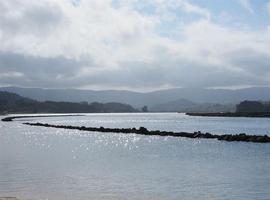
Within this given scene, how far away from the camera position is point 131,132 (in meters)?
89.1

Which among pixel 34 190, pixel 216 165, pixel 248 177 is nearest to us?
pixel 34 190

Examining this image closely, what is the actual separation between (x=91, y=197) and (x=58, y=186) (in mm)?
4027

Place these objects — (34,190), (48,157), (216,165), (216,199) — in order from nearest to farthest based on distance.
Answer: (216,199) < (34,190) < (216,165) < (48,157)

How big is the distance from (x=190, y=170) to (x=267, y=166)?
6009mm

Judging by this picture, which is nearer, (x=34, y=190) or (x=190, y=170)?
(x=34, y=190)

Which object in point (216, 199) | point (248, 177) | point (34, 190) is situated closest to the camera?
point (216, 199)

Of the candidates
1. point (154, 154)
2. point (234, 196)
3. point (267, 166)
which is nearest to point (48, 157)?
point (154, 154)

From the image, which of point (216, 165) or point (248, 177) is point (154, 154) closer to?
point (216, 165)

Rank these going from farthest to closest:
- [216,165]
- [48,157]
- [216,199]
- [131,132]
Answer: [131,132] → [48,157] → [216,165] → [216,199]

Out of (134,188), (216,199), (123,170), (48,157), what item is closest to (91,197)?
(134,188)

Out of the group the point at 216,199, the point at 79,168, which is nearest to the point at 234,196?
the point at 216,199

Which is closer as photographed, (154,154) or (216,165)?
(216,165)

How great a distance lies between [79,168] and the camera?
3481 cm

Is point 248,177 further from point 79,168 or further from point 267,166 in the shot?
point 79,168
